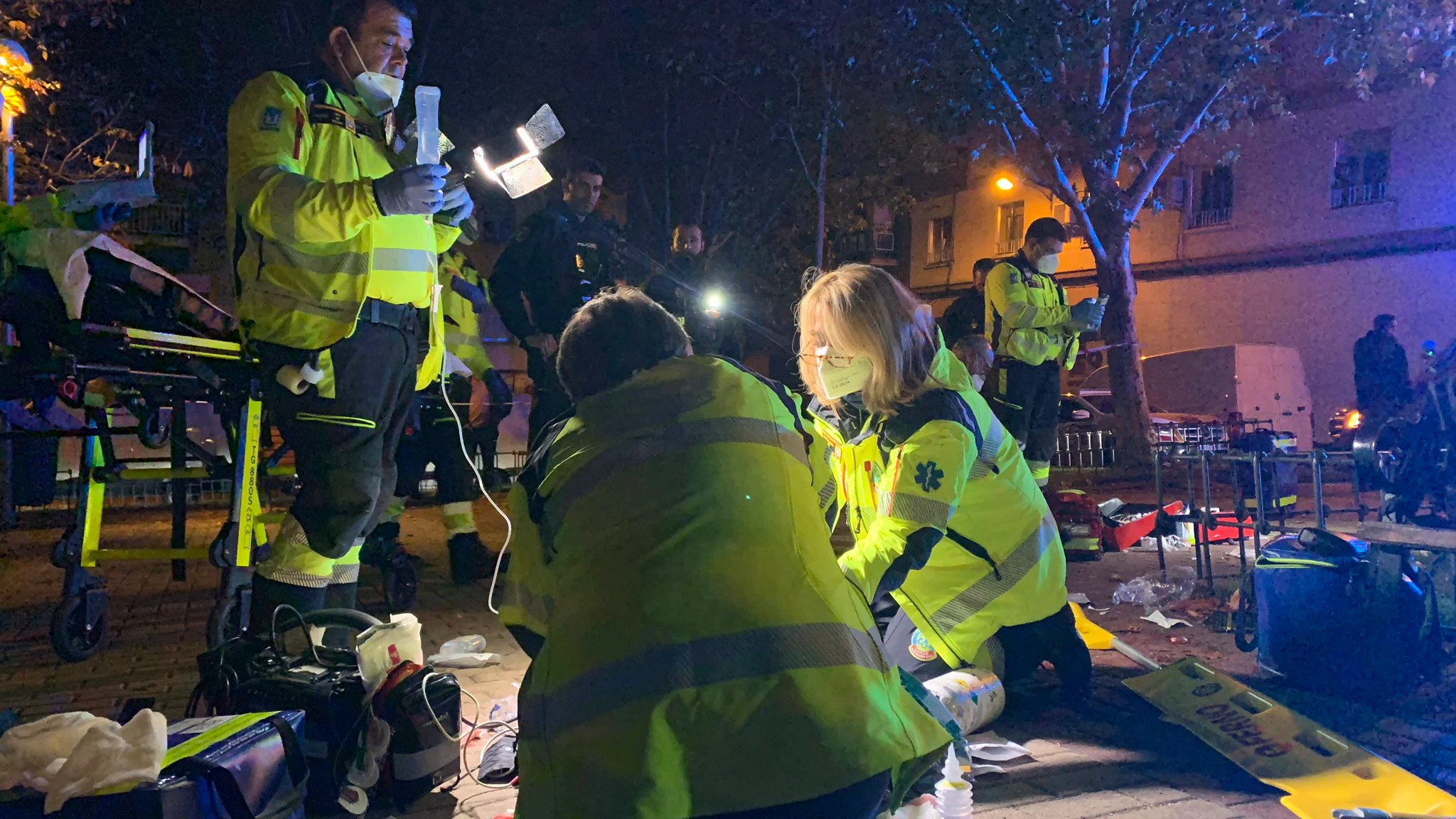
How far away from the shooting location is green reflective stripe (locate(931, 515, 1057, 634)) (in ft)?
11.4

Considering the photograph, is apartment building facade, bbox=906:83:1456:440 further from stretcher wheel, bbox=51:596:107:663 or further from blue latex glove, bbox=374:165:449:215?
stretcher wheel, bbox=51:596:107:663

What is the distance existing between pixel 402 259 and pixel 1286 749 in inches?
134

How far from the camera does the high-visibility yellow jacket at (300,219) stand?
2.94 m

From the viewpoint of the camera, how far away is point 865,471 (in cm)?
329

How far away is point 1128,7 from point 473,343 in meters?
12.1

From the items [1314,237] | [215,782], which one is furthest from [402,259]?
[1314,237]

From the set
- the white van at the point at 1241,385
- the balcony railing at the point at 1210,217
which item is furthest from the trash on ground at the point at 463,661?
the balcony railing at the point at 1210,217

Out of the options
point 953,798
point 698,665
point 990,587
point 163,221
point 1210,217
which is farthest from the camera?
point 1210,217

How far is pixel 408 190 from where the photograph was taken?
2918 millimetres

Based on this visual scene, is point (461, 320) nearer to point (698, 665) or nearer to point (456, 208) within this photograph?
point (456, 208)

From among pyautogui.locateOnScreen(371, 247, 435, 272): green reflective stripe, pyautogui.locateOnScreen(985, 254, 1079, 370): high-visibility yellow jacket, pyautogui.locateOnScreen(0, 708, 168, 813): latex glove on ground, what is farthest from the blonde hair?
pyautogui.locateOnScreen(985, 254, 1079, 370): high-visibility yellow jacket

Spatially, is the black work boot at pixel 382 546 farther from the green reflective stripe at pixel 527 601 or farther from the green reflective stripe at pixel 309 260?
the green reflective stripe at pixel 527 601

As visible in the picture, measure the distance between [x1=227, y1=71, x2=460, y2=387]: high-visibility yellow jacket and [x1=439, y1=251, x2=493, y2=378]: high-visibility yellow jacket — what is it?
2988 mm

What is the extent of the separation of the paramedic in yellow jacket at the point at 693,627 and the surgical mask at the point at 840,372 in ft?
4.07
